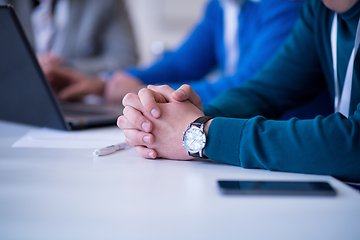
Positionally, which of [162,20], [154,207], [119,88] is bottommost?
[154,207]

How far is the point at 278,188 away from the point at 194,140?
0.59 feet

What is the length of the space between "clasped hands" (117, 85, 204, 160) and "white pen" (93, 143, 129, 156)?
0.02 meters

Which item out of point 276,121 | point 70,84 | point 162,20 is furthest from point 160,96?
point 162,20

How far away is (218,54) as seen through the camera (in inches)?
67.4

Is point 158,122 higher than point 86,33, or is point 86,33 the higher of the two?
point 86,33

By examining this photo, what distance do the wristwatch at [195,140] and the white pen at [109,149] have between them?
0.15 meters

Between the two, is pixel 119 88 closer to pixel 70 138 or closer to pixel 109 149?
pixel 70 138

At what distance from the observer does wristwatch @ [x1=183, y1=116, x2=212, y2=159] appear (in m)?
0.51

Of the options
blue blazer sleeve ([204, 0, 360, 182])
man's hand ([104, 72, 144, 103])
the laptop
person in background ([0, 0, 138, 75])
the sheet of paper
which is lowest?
blue blazer sleeve ([204, 0, 360, 182])

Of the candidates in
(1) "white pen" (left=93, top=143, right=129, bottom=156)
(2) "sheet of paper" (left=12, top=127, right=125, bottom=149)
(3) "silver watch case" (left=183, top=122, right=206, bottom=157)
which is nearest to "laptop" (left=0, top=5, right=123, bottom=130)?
(2) "sheet of paper" (left=12, top=127, right=125, bottom=149)

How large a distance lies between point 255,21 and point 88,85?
772 mm

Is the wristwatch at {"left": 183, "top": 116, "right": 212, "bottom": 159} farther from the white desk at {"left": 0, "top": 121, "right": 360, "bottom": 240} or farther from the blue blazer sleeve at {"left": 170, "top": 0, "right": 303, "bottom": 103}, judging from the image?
the blue blazer sleeve at {"left": 170, "top": 0, "right": 303, "bottom": 103}

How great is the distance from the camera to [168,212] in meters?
0.33

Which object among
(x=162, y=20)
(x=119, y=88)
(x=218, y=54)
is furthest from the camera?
(x=162, y=20)
